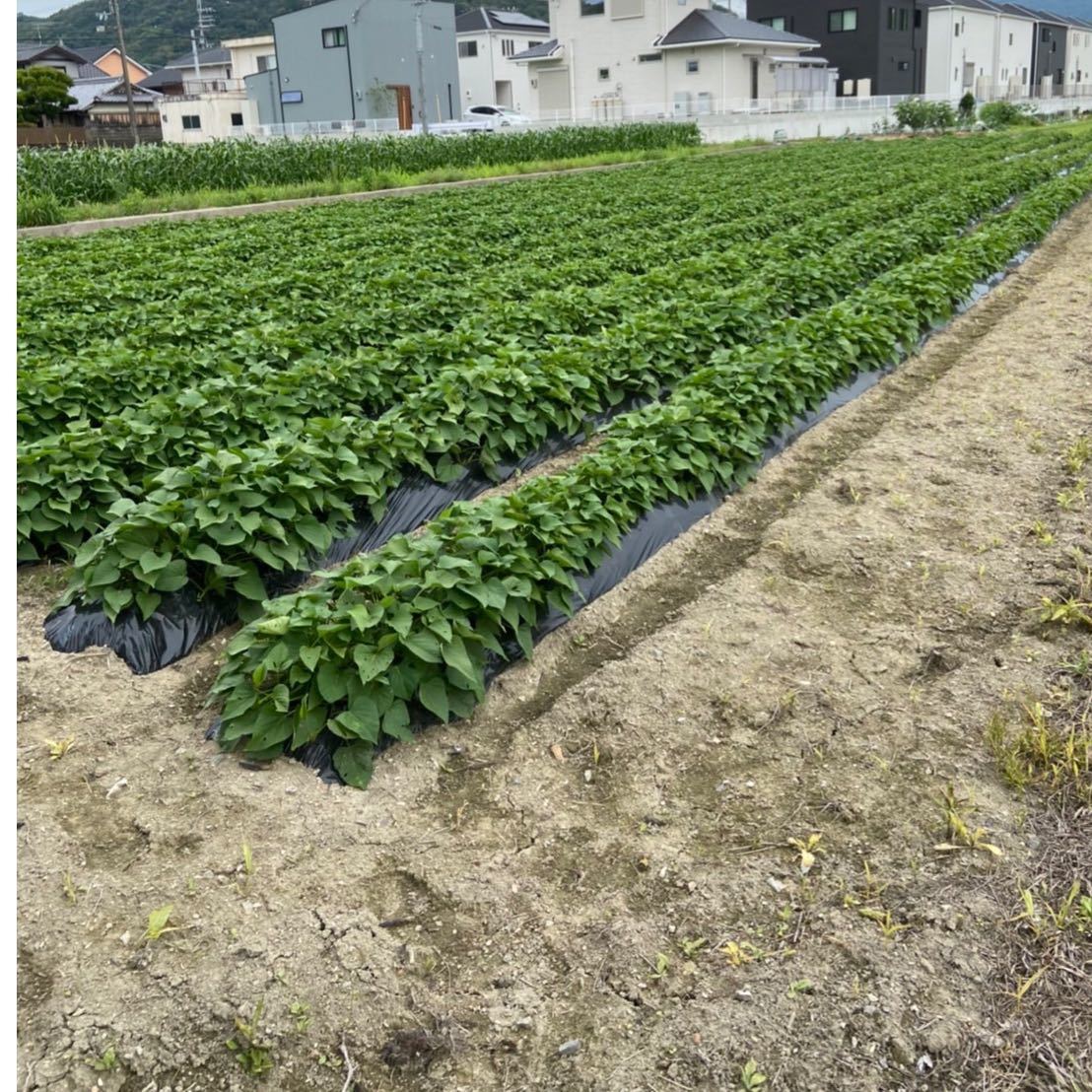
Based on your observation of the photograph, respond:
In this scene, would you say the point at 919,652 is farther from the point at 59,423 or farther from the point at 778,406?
the point at 59,423

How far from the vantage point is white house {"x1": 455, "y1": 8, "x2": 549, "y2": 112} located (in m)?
59.1

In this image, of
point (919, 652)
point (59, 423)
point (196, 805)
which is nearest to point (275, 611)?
point (196, 805)

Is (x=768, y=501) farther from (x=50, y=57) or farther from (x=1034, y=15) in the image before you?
(x=1034, y=15)

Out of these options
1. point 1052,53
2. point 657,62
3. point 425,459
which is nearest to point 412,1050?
point 425,459

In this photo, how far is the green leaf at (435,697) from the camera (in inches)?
A: 151

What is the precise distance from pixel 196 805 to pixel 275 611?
0.78m

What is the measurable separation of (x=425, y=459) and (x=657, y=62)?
151ft

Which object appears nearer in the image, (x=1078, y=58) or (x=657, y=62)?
(x=657, y=62)

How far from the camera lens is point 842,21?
52.6 m

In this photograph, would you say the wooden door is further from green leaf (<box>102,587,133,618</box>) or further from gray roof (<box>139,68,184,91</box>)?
green leaf (<box>102,587,133,618</box>)

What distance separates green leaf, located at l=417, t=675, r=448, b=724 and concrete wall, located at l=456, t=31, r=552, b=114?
60440 millimetres

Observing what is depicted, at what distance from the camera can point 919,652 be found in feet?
14.2

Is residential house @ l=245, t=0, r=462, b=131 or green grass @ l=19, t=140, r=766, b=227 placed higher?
residential house @ l=245, t=0, r=462, b=131

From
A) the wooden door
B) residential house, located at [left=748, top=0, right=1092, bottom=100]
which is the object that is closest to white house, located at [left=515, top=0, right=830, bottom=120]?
residential house, located at [left=748, top=0, right=1092, bottom=100]
